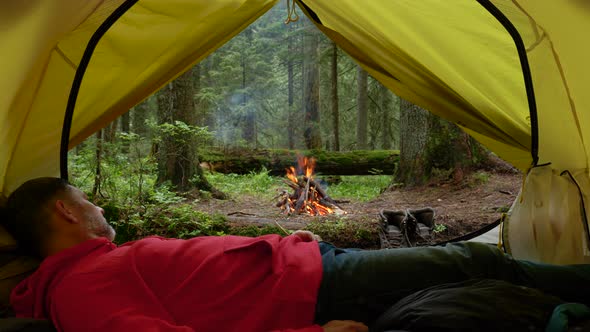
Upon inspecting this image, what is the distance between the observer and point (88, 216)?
1959 mm

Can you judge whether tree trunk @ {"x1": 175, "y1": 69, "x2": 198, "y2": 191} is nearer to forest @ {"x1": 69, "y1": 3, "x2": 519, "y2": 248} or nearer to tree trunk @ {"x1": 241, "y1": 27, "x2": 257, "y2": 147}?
forest @ {"x1": 69, "y1": 3, "x2": 519, "y2": 248}

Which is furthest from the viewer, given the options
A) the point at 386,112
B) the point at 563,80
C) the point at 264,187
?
the point at 386,112

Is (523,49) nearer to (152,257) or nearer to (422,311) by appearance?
(422,311)

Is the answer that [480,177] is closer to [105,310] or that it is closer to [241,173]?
[241,173]

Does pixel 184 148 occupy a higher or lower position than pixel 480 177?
higher

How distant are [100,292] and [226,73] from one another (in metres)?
10.4

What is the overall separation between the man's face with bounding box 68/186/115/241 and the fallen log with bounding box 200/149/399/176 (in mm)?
4887

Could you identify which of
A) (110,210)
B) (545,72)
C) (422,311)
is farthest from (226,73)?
(422,311)

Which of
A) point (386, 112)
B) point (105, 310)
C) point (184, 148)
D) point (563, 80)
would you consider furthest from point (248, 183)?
point (105, 310)

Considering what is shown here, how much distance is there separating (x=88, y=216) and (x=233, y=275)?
2.44ft

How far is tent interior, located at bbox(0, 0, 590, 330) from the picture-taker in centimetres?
223

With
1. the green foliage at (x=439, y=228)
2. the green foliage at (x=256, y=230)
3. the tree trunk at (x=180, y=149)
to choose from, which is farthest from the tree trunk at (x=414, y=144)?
the tree trunk at (x=180, y=149)

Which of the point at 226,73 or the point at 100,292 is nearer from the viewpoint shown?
the point at 100,292

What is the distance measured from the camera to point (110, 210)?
456cm
